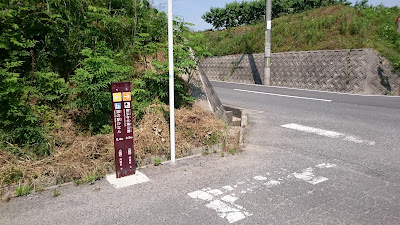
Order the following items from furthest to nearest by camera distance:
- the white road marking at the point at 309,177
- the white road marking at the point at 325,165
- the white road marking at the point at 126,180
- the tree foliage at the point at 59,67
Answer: the white road marking at the point at 325,165 < the tree foliage at the point at 59,67 < the white road marking at the point at 309,177 < the white road marking at the point at 126,180

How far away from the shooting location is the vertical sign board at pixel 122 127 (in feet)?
13.0

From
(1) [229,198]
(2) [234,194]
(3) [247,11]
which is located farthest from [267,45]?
(3) [247,11]

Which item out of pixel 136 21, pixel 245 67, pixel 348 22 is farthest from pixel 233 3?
pixel 136 21

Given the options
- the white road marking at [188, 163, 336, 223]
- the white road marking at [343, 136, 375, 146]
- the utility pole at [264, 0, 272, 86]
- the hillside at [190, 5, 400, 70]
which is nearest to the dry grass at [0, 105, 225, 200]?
the white road marking at [188, 163, 336, 223]

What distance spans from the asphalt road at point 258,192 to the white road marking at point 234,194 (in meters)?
0.01

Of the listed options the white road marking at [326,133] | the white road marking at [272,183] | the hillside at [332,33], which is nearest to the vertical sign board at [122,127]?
the white road marking at [272,183]

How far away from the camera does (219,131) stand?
580cm

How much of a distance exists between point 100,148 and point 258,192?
2.59 meters

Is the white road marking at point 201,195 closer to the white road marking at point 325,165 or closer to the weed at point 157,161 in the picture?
the weed at point 157,161

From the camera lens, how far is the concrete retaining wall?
14195 mm

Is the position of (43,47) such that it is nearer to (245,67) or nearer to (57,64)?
(57,64)

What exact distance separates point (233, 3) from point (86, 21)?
3445 cm

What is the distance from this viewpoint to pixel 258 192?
3715mm

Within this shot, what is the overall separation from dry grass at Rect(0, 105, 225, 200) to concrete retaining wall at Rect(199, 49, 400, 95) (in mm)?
9761
